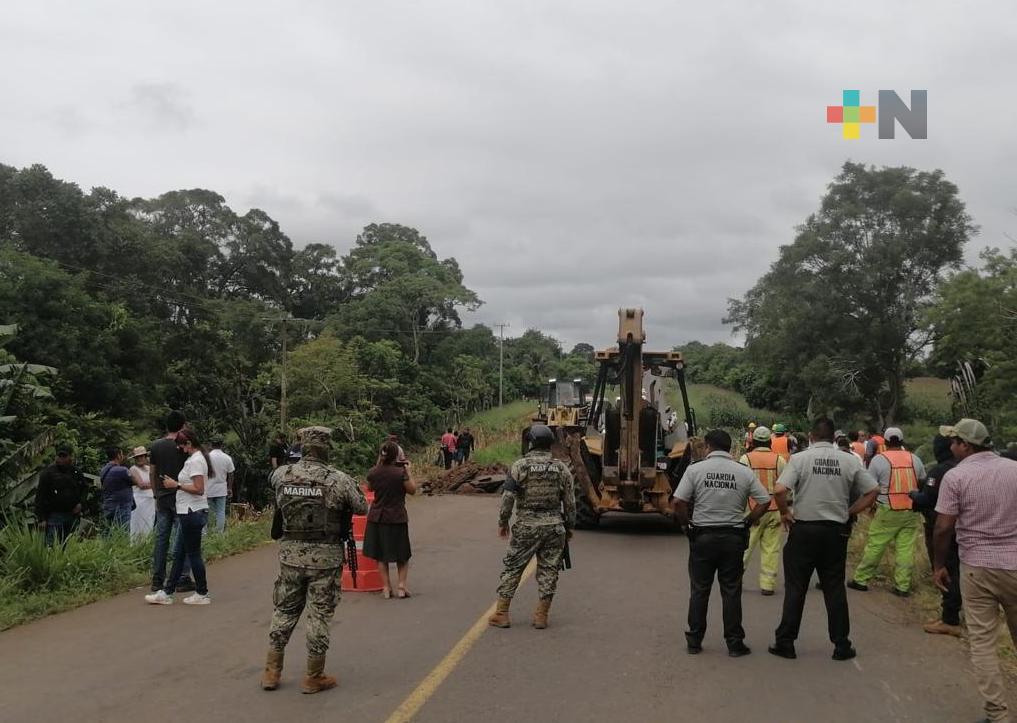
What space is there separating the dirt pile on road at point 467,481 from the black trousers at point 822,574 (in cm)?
1504

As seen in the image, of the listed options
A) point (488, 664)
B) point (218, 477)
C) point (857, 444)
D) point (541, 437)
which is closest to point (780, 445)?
point (857, 444)

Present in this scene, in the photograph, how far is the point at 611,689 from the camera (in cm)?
584

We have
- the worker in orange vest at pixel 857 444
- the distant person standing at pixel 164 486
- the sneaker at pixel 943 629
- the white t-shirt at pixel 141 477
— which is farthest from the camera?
the worker in orange vest at pixel 857 444

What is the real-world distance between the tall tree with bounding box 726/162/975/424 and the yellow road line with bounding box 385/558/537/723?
1569 inches

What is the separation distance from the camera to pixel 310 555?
5836 mm

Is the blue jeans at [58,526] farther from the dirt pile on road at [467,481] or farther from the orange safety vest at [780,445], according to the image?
the dirt pile on road at [467,481]

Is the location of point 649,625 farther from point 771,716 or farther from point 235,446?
point 235,446

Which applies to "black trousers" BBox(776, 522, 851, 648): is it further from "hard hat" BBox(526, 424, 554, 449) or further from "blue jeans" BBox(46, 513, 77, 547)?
"blue jeans" BBox(46, 513, 77, 547)

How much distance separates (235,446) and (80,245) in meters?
15.9

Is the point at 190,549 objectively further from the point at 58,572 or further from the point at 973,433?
the point at 973,433

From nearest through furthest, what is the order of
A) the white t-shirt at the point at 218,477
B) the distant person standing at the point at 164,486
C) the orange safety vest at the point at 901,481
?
the distant person standing at the point at 164,486, the orange safety vest at the point at 901,481, the white t-shirt at the point at 218,477

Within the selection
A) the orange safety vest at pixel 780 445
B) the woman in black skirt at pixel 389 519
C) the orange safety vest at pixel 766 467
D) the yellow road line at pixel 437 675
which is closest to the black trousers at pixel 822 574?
the yellow road line at pixel 437 675

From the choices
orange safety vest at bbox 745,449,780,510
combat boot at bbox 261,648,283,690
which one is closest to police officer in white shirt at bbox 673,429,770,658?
orange safety vest at bbox 745,449,780,510

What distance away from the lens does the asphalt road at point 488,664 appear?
548 centimetres
